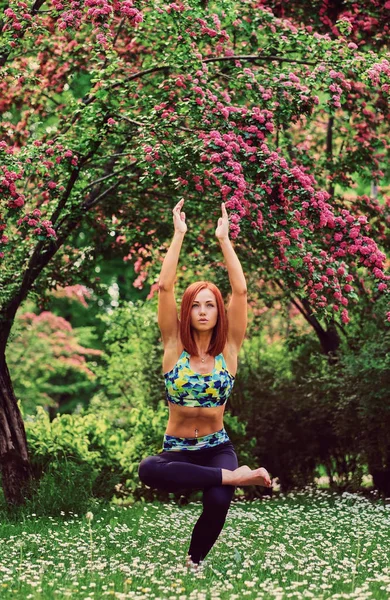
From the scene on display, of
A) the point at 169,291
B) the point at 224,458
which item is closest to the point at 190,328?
the point at 169,291

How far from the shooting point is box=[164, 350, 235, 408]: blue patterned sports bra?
4.96m

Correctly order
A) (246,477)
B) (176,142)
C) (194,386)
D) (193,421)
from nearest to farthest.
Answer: (246,477), (194,386), (193,421), (176,142)

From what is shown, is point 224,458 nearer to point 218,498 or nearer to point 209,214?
point 218,498

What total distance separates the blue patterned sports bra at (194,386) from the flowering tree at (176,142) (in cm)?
156

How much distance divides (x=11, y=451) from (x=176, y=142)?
3.38 metres

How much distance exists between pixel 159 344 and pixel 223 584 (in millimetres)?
7098

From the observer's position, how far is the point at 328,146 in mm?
10766

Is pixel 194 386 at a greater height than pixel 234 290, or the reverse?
pixel 234 290

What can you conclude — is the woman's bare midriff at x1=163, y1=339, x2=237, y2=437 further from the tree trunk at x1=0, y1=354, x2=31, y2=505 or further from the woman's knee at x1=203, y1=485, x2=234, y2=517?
the tree trunk at x1=0, y1=354, x2=31, y2=505

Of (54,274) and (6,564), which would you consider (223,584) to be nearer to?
(6,564)

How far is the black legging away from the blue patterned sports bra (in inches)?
12.7

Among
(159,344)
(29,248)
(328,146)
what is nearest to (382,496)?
(159,344)

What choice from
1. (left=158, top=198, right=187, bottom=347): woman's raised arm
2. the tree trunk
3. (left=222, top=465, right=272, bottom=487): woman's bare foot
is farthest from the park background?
(left=158, top=198, right=187, bottom=347): woman's raised arm

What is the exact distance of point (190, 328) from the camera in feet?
16.7
